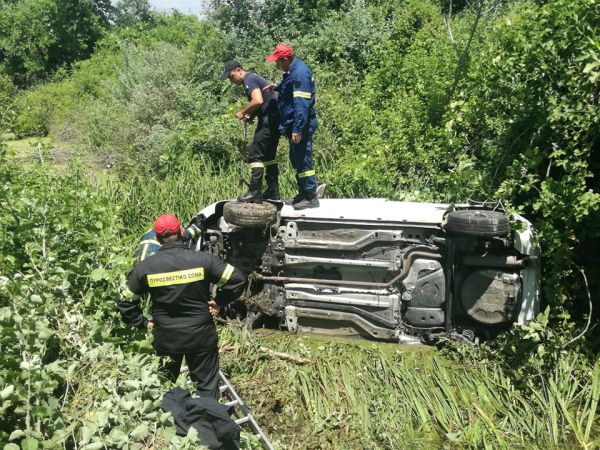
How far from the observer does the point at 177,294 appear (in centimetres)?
425

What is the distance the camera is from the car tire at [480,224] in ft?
15.4

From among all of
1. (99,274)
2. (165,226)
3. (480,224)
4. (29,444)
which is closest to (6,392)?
(29,444)

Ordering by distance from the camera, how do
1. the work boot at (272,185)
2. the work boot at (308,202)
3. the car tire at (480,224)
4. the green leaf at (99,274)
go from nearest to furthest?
the green leaf at (99,274), the car tire at (480,224), the work boot at (308,202), the work boot at (272,185)

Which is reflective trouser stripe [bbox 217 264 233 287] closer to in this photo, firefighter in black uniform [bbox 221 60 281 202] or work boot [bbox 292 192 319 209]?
work boot [bbox 292 192 319 209]

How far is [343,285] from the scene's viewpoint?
5523mm

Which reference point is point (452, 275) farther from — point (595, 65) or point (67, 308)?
point (67, 308)

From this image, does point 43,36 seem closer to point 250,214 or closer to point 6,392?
point 250,214

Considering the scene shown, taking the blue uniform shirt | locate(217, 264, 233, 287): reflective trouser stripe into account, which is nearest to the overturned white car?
the blue uniform shirt

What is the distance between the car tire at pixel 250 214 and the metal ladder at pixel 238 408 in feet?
4.93

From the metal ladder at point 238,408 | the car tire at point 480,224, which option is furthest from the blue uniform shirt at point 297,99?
the metal ladder at point 238,408

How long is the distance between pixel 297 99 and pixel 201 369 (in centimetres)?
265

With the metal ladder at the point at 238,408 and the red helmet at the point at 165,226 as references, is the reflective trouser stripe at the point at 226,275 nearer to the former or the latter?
the red helmet at the point at 165,226

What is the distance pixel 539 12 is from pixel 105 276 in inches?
165

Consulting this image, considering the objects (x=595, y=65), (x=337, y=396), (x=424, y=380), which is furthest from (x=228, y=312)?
(x=595, y=65)
